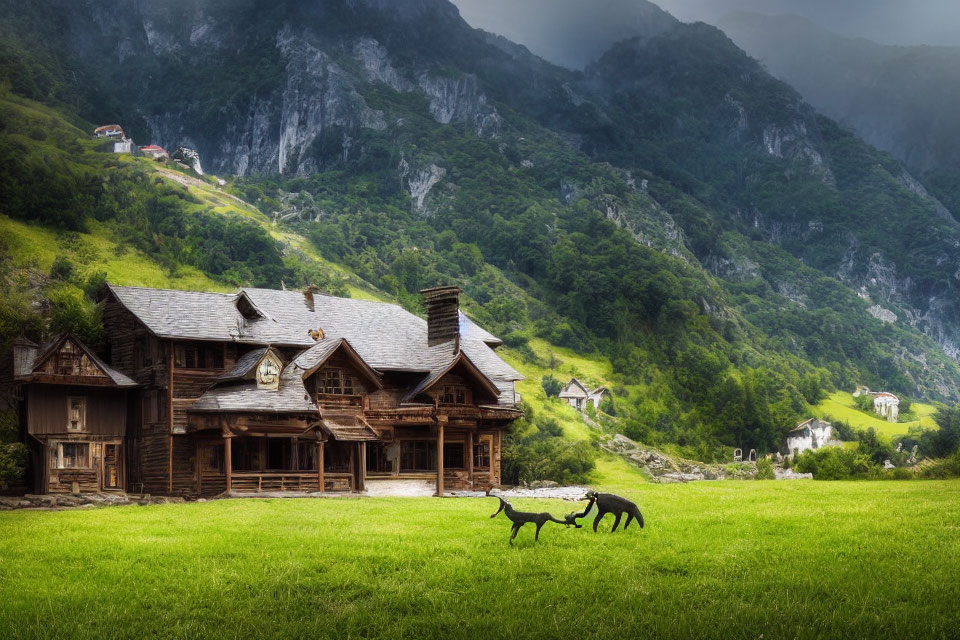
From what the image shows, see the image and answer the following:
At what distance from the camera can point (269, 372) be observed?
44750 mm

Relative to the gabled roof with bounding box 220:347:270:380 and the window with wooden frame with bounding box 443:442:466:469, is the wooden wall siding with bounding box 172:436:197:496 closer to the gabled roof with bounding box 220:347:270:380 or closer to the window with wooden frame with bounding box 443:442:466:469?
the gabled roof with bounding box 220:347:270:380

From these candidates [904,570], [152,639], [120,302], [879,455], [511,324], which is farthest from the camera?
[511,324]

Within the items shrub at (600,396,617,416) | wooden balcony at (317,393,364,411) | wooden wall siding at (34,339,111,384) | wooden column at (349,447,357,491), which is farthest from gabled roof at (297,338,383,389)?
shrub at (600,396,617,416)

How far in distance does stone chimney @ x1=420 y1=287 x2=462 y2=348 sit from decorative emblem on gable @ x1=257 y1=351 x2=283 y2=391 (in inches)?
377

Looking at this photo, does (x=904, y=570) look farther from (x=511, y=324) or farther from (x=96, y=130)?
(x=96, y=130)

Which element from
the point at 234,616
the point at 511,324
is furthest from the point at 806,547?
the point at 511,324

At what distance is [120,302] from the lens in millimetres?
46938

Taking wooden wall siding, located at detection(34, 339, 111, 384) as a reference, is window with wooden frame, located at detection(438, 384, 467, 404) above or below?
below

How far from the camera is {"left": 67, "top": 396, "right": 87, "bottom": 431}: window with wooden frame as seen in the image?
150 feet

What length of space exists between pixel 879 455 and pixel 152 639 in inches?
3628

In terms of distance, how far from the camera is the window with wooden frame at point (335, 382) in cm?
4681

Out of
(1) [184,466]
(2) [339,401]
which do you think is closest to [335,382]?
(2) [339,401]

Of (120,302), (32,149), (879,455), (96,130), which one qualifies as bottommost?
(879,455)

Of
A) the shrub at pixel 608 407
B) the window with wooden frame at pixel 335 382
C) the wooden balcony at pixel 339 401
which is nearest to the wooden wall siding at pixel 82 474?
the wooden balcony at pixel 339 401
